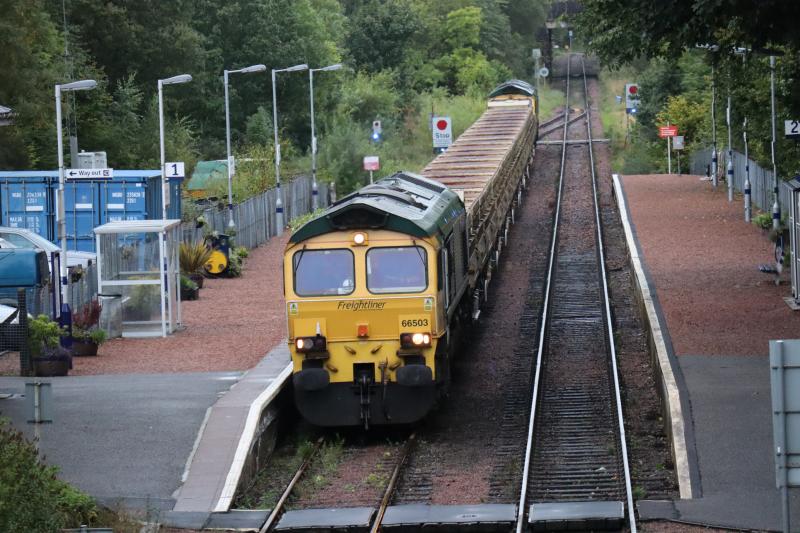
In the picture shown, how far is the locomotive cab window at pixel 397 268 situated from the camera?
16.2 metres

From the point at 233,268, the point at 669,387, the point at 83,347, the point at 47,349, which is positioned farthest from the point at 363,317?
the point at 233,268

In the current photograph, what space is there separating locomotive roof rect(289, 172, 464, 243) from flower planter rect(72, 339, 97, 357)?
6.10 m

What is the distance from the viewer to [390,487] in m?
13.9

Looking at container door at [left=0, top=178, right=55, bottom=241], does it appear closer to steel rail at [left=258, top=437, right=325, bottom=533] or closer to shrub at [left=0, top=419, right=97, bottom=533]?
steel rail at [left=258, top=437, right=325, bottom=533]

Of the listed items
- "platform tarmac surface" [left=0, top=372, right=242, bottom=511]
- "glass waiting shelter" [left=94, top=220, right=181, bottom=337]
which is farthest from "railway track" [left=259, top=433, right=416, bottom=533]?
"glass waiting shelter" [left=94, top=220, right=181, bottom=337]

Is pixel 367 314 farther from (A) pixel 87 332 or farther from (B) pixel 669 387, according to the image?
(A) pixel 87 332

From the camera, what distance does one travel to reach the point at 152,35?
5225 centimetres

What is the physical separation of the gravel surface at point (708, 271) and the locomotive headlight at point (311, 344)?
602cm

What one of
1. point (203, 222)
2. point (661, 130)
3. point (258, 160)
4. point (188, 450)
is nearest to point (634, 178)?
point (661, 130)

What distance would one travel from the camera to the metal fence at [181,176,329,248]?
120ft

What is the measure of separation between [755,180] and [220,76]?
28.8 metres

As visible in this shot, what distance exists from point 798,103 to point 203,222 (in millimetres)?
16798

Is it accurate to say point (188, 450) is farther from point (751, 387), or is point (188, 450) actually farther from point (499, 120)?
point (499, 120)

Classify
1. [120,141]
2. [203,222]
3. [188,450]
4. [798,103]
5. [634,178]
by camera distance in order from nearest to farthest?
[188,450], [798,103], [203,222], [634,178], [120,141]
